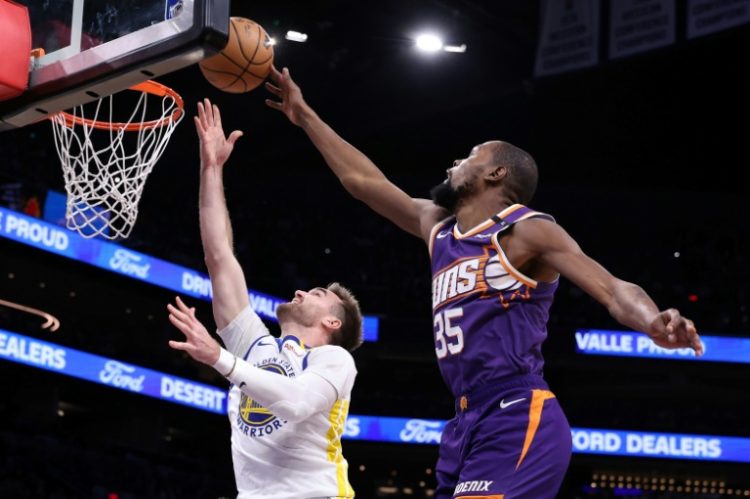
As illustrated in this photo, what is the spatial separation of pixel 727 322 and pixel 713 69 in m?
4.84

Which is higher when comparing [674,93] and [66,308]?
[674,93]

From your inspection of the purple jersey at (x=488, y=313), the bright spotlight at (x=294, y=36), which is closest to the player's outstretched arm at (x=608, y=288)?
the purple jersey at (x=488, y=313)

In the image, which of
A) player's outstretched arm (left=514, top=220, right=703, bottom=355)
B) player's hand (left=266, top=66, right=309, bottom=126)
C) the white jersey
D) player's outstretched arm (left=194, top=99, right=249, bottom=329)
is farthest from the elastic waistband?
player's hand (left=266, top=66, right=309, bottom=126)

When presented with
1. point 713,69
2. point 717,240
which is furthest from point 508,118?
point 717,240

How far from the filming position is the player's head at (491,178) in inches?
146

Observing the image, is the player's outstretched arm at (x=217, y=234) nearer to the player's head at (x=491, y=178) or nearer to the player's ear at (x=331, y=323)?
the player's ear at (x=331, y=323)

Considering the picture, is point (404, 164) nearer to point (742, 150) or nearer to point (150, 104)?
point (742, 150)

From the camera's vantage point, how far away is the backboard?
392 centimetres

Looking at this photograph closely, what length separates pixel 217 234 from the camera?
4.35 metres

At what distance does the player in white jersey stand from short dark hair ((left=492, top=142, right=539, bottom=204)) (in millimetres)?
927

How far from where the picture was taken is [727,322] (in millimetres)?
19250

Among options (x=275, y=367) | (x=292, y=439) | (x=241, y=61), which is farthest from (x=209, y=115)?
(x=292, y=439)

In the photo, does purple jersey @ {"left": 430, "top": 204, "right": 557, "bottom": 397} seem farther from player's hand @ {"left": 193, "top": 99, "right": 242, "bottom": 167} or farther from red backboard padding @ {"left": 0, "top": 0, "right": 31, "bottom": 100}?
red backboard padding @ {"left": 0, "top": 0, "right": 31, "bottom": 100}

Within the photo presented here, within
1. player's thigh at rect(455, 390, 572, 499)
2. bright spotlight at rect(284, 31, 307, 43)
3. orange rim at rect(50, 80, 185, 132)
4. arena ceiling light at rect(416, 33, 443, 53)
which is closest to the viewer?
player's thigh at rect(455, 390, 572, 499)
